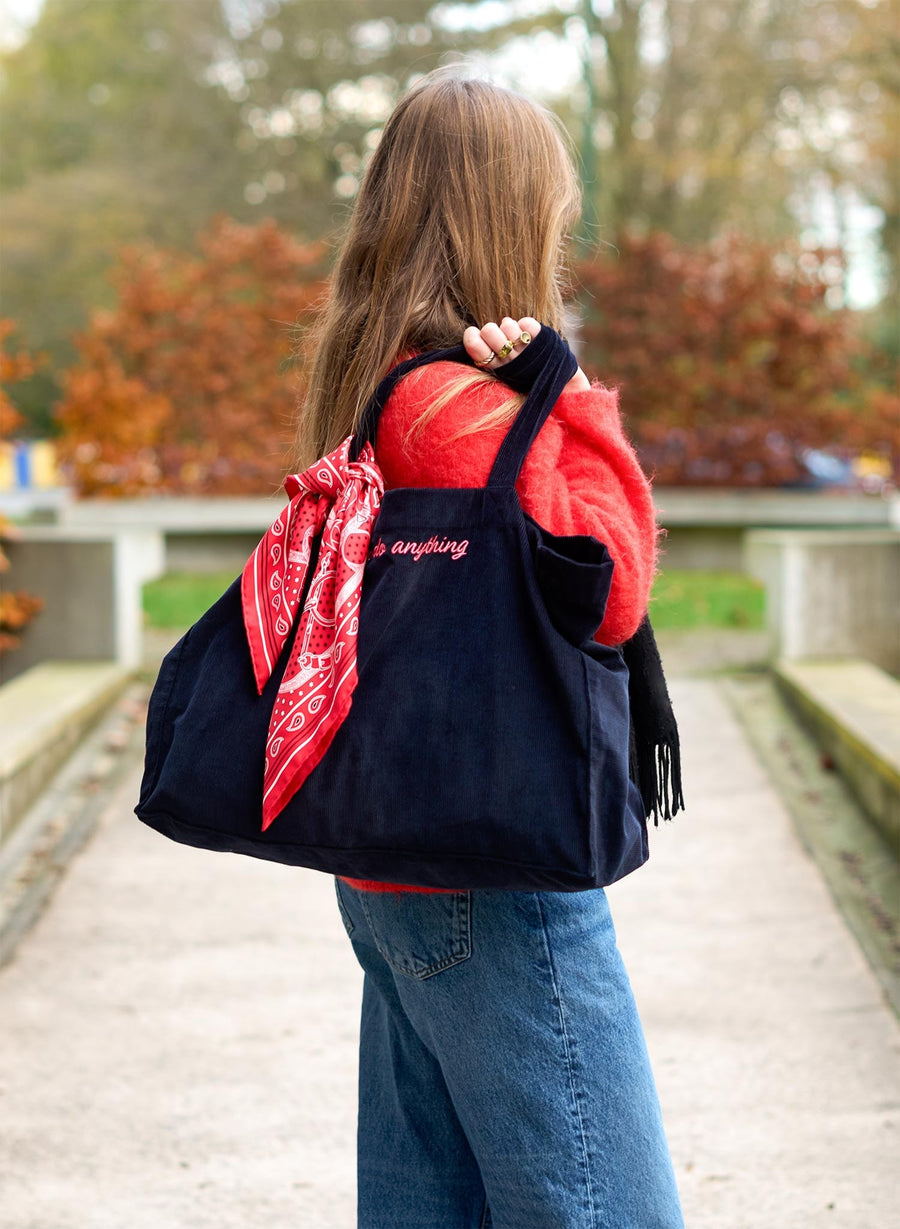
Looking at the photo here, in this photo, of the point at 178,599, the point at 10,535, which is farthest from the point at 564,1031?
the point at 178,599

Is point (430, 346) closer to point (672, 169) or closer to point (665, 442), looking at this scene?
point (665, 442)

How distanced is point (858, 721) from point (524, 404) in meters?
4.29

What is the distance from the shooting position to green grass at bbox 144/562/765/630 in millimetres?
8883

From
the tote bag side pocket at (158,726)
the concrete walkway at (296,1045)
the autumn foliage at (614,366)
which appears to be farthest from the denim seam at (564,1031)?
the autumn foliage at (614,366)

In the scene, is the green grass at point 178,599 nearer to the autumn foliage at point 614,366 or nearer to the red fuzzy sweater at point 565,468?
the autumn foliage at point 614,366

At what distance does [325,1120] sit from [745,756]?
3.47 m

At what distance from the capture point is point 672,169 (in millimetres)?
19547

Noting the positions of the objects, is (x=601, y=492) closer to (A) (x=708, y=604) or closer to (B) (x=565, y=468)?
(B) (x=565, y=468)

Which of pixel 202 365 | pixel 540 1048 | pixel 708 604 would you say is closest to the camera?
pixel 540 1048

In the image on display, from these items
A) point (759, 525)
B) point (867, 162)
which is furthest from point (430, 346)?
point (867, 162)

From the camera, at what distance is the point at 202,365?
39.4 feet

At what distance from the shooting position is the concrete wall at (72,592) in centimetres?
694

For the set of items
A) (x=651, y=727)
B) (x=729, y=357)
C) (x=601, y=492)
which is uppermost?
(x=729, y=357)

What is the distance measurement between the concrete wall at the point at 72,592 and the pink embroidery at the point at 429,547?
5.73 m
